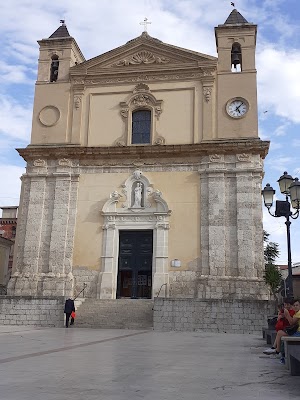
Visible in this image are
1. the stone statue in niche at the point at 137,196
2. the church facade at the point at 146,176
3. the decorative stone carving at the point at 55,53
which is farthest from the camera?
the decorative stone carving at the point at 55,53

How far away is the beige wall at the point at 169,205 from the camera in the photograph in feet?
71.9

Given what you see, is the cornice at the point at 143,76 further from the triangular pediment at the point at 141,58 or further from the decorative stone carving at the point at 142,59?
the decorative stone carving at the point at 142,59

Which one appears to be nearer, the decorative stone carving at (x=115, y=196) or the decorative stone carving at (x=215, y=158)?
the decorative stone carving at (x=215, y=158)

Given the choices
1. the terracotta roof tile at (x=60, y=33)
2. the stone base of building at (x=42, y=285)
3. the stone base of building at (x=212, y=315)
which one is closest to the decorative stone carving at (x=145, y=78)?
the terracotta roof tile at (x=60, y=33)

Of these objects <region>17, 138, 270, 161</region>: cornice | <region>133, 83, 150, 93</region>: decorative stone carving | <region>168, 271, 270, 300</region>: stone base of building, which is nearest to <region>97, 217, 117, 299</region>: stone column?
<region>168, 271, 270, 300</region>: stone base of building

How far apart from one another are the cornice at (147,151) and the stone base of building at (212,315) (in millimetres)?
7926

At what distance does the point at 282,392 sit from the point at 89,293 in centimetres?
1702

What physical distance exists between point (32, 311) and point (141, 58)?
14.4 metres

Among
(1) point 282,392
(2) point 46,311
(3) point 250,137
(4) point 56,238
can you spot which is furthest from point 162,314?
(1) point 282,392

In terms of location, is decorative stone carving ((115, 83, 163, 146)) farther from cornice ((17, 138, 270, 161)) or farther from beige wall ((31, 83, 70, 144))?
beige wall ((31, 83, 70, 144))

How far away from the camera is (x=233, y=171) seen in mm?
22312

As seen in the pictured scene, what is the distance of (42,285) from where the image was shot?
22031 millimetres

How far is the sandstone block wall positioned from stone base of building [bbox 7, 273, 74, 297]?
8.25 feet

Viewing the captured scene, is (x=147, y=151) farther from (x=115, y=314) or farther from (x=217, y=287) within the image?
(x=115, y=314)
